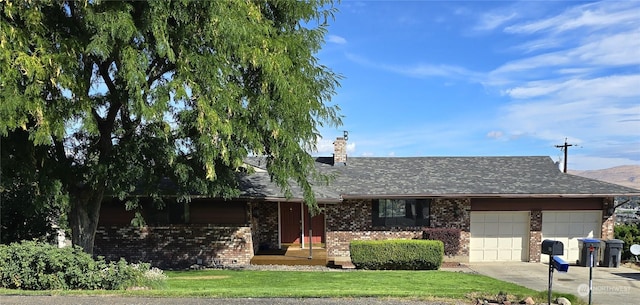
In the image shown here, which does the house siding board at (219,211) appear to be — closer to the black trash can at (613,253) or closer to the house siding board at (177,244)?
the house siding board at (177,244)

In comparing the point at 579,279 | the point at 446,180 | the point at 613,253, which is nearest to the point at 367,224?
the point at 446,180

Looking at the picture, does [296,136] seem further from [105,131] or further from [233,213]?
[233,213]

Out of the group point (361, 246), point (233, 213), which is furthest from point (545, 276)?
point (233, 213)

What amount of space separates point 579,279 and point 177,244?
13.0 metres

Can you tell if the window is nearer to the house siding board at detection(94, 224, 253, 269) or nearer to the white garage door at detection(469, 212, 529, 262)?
the white garage door at detection(469, 212, 529, 262)

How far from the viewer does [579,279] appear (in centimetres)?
1250

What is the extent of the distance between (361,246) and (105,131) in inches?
328

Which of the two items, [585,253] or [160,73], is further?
[585,253]

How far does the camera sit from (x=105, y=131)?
33.7 feet

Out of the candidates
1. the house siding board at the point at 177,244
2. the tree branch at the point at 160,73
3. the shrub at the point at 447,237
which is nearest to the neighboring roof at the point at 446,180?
Answer: the shrub at the point at 447,237

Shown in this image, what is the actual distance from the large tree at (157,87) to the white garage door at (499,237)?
8560mm

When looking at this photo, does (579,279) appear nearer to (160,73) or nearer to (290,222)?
(290,222)

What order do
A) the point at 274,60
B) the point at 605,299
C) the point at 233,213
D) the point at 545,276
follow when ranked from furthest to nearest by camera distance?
the point at 233,213 → the point at 545,276 → the point at 605,299 → the point at 274,60

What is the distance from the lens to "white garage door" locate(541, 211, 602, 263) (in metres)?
15.9
